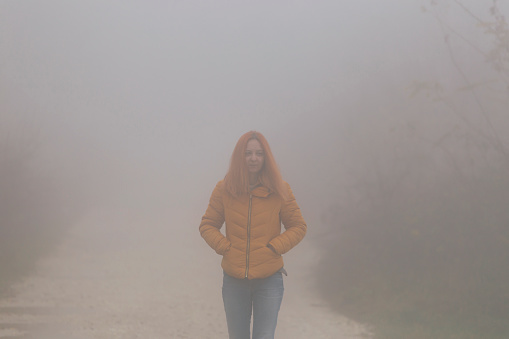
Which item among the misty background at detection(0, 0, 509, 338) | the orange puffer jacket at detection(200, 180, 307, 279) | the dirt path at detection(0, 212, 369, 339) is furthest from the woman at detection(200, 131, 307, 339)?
the misty background at detection(0, 0, 509, 338)

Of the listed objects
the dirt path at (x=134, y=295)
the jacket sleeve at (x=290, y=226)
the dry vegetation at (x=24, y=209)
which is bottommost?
the dirt path at (x=134, y=295)

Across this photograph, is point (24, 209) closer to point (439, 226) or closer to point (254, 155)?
point (254, 155)

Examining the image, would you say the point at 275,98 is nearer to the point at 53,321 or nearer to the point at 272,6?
the point at 272,6

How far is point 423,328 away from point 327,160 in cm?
118

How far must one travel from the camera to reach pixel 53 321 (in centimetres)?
314

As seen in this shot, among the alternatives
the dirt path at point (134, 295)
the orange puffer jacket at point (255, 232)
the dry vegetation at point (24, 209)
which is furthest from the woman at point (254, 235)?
the dry vegetation at point (24, 209)

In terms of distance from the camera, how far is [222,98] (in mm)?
3557

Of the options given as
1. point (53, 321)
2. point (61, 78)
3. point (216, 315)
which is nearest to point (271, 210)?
point (216, 315)

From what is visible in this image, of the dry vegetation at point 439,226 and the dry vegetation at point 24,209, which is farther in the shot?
the dry vegetation at point 24,209

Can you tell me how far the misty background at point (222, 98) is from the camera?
11.2ft

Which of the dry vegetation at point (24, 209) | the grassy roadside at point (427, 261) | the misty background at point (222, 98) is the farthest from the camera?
the misty background at point (222, 98)

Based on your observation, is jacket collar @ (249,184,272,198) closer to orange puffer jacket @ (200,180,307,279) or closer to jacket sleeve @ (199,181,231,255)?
orange puffer jacket @ (200,180,307,279)

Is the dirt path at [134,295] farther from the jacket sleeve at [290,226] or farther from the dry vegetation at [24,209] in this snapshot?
the jacket sleeve at [290,226]

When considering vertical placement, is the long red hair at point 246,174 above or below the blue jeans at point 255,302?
above
